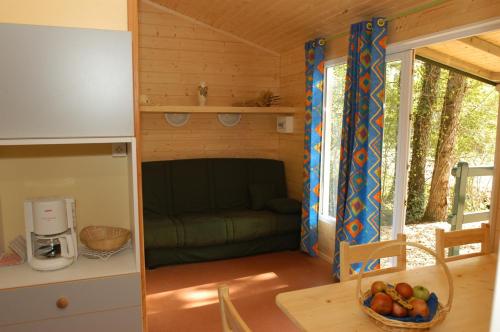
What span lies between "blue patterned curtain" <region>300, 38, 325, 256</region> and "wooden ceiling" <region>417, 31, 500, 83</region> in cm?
100

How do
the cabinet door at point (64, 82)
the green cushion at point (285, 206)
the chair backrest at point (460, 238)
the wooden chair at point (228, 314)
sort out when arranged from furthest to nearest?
the green cushion at point (285, 206)
the chair backrest at point (460, 238)
the cabinet door at point (64, 82)
the wooden chair at point (228, 314)

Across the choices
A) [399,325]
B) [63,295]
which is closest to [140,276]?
[63,295]

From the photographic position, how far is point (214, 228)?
401cm

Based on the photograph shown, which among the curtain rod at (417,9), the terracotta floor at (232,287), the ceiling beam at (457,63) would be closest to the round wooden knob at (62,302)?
the terracotta floor at (232,287)

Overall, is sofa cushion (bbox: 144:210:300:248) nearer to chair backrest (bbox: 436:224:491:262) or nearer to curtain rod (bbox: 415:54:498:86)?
curtain rod (bbox: 415:54:498:86)

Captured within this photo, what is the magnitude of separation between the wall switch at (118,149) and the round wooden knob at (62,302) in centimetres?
78

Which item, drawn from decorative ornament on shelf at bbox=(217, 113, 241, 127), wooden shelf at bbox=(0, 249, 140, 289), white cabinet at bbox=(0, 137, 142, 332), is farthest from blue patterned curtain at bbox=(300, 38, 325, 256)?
wooden shelf at bbox=(0, 249, 140, 289)

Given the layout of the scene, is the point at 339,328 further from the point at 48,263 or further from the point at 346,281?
the point at 48,263

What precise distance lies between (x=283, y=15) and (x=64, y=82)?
264cm

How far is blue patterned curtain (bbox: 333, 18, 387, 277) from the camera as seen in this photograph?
313cm

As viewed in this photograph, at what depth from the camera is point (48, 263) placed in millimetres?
1739

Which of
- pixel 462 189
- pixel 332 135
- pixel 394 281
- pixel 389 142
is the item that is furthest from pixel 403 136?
pixel 394 281

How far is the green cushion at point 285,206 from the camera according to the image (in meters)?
4.32

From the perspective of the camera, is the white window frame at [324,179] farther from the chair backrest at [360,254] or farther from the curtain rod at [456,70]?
the chair backrest at [360,254]
